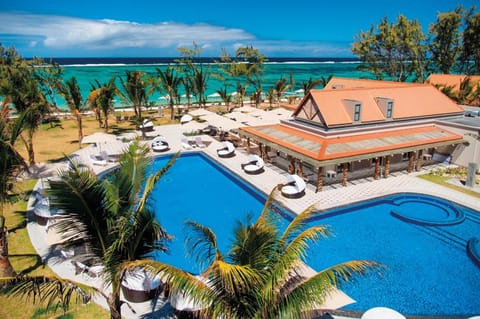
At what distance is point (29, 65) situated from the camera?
40.3 metres

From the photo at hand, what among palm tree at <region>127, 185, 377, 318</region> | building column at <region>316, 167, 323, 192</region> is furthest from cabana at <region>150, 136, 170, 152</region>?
palm tree at <region>127, 185, 377, 318</region>

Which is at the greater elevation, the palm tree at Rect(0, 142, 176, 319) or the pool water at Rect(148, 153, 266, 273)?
the palm tree at Rect(0, 142, 176, 319)

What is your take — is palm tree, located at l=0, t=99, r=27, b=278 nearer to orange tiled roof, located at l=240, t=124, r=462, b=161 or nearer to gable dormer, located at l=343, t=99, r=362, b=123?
orange tiled roof, located at l=240, t=124, r=462, b=161

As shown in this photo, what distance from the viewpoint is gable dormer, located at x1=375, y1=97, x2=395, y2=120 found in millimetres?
21266

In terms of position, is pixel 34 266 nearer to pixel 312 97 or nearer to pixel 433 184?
pixel 312 97

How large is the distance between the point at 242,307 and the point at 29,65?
45.2 m

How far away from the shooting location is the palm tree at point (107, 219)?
249 inches

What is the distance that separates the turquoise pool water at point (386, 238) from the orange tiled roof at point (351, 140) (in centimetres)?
305

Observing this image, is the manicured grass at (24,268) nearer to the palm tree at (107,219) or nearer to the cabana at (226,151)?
the palm tree at (107,219)

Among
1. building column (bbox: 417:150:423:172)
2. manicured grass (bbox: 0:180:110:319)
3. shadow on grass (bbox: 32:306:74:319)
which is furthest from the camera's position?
building column (bbox: 417:150:423:172)

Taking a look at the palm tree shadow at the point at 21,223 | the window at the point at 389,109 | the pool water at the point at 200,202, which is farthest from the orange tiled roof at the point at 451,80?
the palm tree shadow at the point at 21,223

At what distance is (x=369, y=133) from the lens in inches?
818

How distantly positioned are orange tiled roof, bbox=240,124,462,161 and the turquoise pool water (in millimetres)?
3048

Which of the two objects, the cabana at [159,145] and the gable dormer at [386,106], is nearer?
the gable dormer at [386,106]
